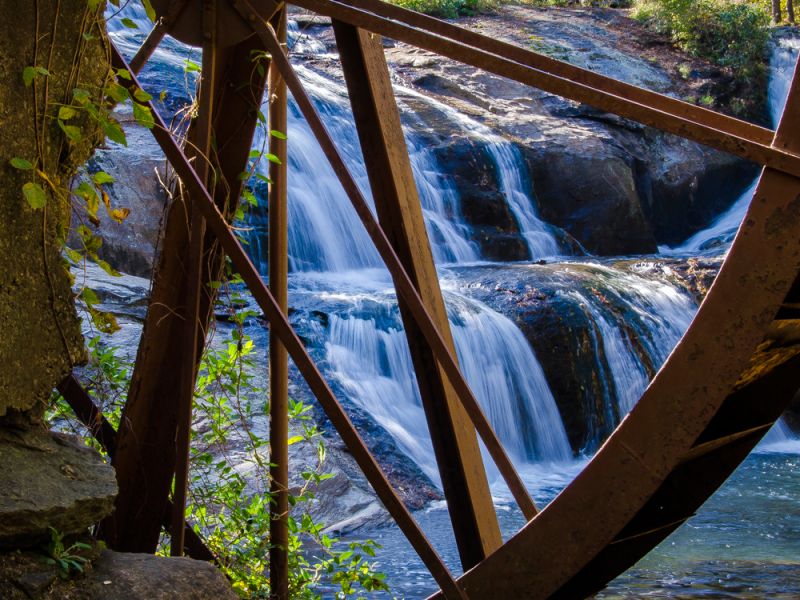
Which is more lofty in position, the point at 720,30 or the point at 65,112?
the point at 720,30

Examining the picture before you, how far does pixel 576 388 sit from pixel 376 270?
9.48ft

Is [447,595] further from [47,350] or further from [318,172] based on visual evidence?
[318,172]

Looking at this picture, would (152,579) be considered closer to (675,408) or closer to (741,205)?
(675,408)

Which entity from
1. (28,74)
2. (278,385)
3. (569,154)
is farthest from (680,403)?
(569,154)

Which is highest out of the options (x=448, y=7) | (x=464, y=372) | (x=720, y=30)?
(x=720, y=30)

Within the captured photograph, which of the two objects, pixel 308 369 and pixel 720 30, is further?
pixel 720 30

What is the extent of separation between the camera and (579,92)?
2.47 meters

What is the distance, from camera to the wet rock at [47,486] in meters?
1.88

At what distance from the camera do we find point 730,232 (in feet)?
56.3

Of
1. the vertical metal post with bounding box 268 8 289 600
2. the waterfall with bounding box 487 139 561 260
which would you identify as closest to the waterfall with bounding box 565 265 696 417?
the waterfall with bounding box 487 139 561 260

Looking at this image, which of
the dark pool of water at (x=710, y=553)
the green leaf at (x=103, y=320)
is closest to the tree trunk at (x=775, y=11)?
the dark pool of water at (x=710, y=553)

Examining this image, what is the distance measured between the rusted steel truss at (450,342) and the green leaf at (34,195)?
2.17 ft

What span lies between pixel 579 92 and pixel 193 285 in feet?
3.77

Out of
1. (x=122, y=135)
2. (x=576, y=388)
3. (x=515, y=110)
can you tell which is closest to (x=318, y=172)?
(x=576, y=388)
